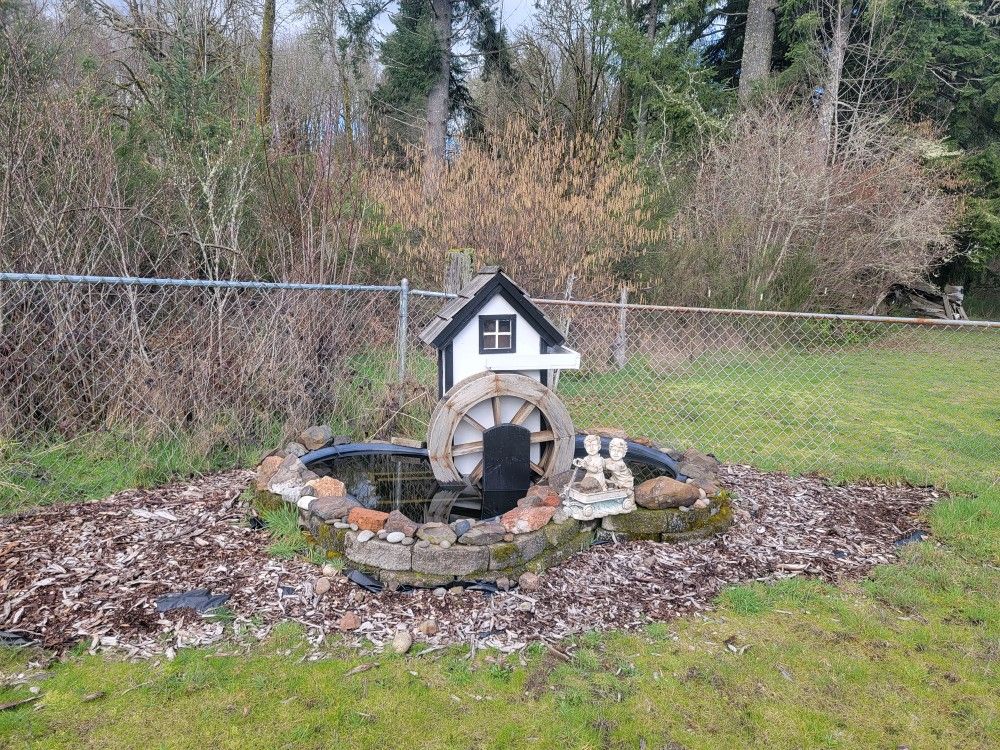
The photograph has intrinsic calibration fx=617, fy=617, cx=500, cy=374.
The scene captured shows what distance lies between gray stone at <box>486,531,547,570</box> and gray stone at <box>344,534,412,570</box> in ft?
1.42

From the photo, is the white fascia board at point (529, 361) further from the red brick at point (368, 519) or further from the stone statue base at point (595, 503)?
the red brick at point (368, 519)

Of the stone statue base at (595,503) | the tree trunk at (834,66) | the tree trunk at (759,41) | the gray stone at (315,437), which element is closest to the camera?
the stone statue base at (595,503)

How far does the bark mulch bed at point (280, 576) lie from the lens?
274 cm

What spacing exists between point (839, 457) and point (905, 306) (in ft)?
46.1

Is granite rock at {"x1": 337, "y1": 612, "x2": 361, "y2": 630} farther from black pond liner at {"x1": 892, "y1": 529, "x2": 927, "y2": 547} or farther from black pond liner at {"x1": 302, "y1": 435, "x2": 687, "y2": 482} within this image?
black pond liner at {"x1": 892, "y1": 529, "x2": 927, "y2": 547}

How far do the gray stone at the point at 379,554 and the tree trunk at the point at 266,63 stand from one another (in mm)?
6807

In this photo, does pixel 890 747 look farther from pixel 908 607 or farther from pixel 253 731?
pixel 253 731

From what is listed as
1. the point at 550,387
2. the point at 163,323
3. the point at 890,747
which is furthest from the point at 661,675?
the point at 163,323

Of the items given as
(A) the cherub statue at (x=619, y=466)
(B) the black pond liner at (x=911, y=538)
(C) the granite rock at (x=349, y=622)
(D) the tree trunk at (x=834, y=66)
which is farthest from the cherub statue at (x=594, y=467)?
(D) the tree trunk at (x=834, y=66)

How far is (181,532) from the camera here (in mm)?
3535

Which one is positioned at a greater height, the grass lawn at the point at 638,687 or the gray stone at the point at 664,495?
the gray stone at the point at 664,495

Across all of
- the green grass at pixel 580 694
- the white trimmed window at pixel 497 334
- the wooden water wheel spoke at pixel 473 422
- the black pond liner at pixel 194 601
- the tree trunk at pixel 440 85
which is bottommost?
the green grass at pixel 580 694

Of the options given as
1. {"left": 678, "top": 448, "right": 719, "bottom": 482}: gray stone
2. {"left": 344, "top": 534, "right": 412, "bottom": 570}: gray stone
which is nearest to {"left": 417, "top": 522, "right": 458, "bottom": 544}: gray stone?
{"left": 344, "top": 534, "right": 412, "bottom": 570}: gray stone

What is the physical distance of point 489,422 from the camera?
4160mm
